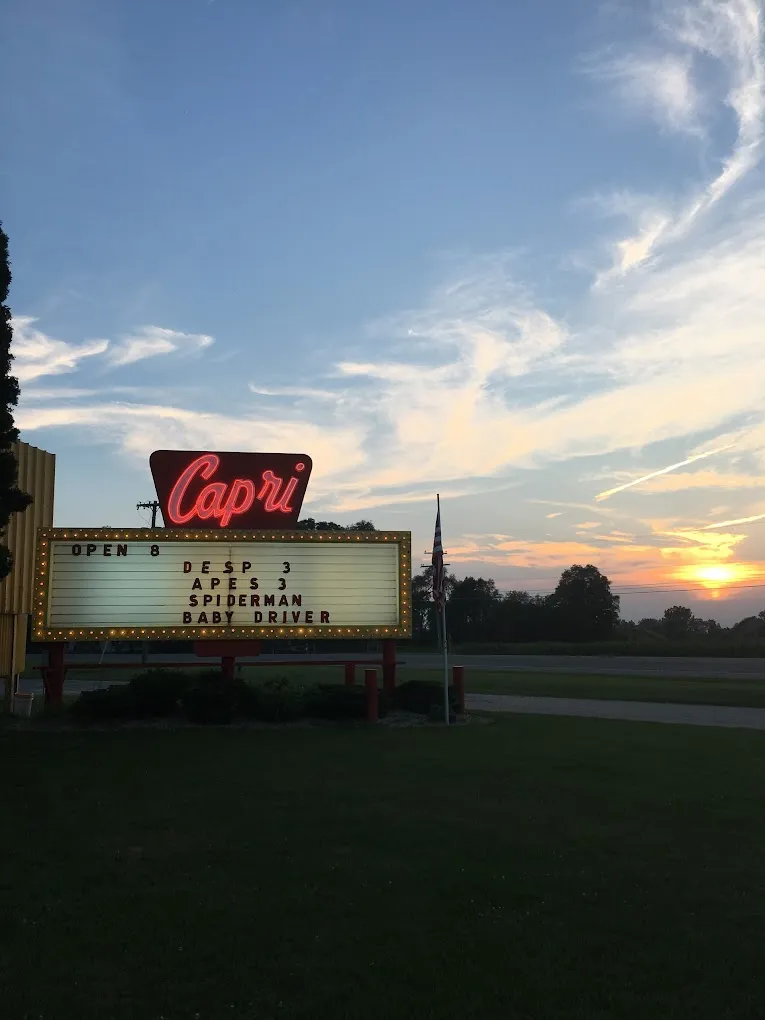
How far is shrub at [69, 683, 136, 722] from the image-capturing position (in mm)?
19688

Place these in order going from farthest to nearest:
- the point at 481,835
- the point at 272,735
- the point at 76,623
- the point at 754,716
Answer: the point at 754,716 < the point at 76,623 < the point at 272,735 < the point at 481,835

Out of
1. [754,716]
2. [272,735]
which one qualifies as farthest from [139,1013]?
[754,716]

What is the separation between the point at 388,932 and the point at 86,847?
3.89 metres

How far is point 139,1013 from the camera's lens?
4832 millimetres

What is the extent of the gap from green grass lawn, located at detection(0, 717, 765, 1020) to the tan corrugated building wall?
39.3 ft

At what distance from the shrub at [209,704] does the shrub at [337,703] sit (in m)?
1.96

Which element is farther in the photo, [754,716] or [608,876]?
[754,716]

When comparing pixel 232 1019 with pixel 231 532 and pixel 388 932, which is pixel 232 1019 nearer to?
pixel 388 932

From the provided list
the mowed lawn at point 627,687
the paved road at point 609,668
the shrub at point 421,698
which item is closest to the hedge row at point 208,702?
the shrub at point 421,698

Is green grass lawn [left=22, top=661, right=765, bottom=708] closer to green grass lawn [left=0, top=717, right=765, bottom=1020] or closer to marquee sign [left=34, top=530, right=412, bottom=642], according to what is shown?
marquee sign [left=34, top=530, right=412, bottom=642]

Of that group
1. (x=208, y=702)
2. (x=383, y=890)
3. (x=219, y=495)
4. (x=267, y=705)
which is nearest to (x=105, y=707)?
(x=208, y=702)

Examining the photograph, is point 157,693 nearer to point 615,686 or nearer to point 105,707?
point 105,707

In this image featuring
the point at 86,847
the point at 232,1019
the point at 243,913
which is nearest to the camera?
the point at 232,1019

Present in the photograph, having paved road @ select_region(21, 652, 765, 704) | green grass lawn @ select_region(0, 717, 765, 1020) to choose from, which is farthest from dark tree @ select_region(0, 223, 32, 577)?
paved road @ select_region(21, 652, 765, 704)
